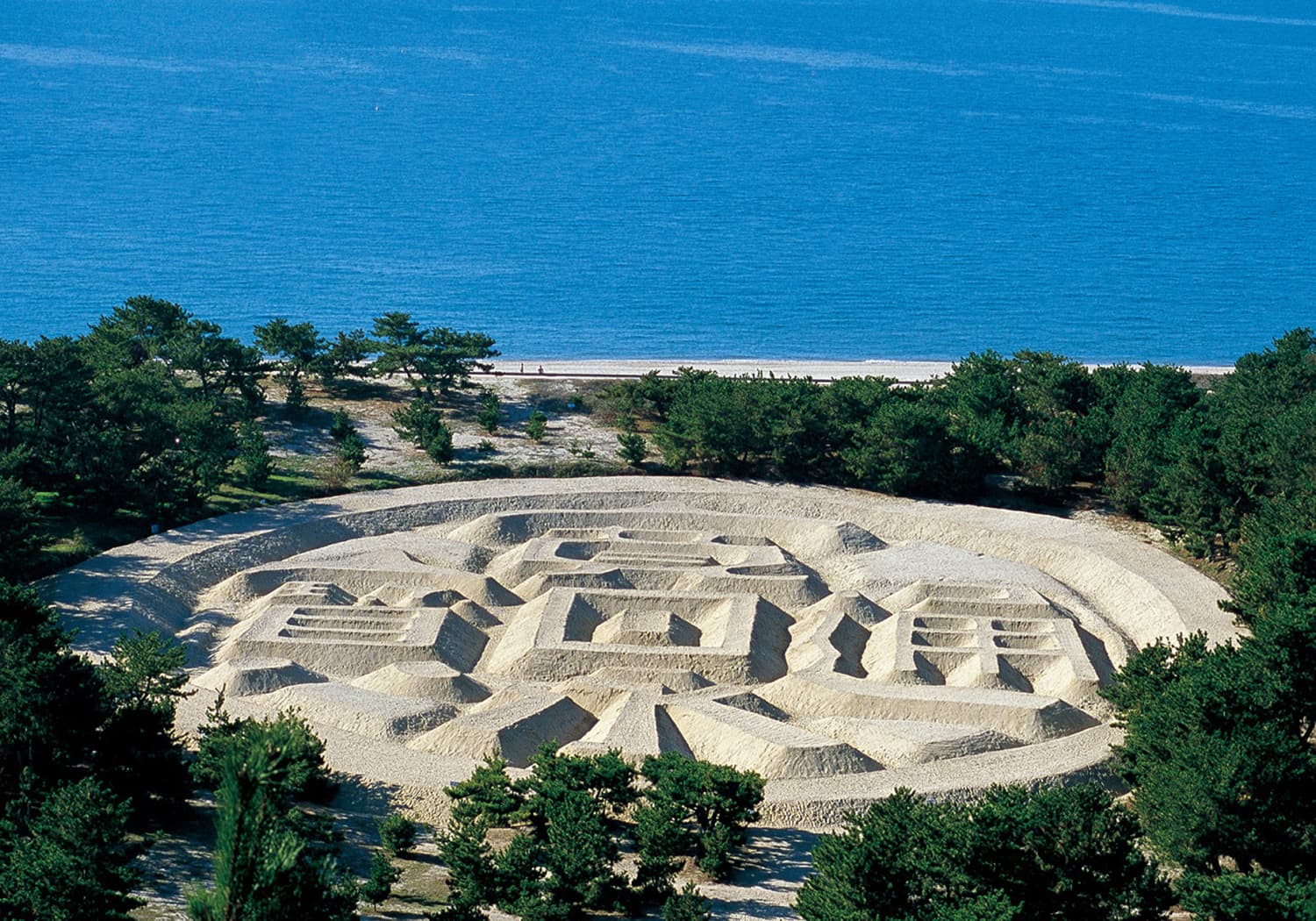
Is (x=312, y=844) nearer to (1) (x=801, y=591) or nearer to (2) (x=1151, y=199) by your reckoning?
(1) (x=801, y=591)

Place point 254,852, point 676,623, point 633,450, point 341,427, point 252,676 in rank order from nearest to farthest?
point 254,852 < point 252,676 < point 676,623 < point 633,450 < point 341,427

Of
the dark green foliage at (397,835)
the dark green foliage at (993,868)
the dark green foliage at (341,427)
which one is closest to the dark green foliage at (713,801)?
the dark green foliage at (993,868)

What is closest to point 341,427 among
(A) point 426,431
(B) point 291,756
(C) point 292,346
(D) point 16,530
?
(A) point 426,431

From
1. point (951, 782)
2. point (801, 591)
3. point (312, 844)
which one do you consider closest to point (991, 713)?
point (951, 782)

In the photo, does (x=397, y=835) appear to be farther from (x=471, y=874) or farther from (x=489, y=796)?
(x=471, y=874)

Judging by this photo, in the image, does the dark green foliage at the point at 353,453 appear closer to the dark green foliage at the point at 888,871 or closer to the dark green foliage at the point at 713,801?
the dark green foliage at the point at 713,801

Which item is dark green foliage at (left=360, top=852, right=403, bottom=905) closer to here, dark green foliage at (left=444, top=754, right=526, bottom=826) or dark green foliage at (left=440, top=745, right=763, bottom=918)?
dark green foliage at (left=440, top=745, right=763, bottom=918)
